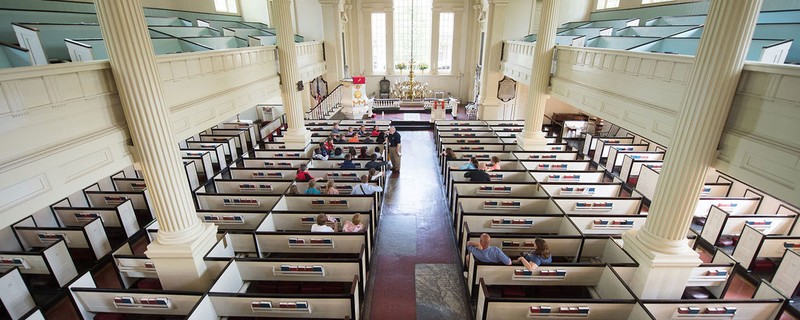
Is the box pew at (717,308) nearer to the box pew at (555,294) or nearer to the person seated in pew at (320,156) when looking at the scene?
the box pew at (555,294)

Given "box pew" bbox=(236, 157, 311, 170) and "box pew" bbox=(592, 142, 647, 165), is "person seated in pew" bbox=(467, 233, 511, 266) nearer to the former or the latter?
"box pew" bbox=(236, 157, 311, 170)

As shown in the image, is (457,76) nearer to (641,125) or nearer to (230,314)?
(641,125)

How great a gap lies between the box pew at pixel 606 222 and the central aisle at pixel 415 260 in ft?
7.70

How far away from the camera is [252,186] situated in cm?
822

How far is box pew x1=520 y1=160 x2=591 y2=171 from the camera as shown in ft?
30.1

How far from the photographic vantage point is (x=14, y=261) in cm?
577

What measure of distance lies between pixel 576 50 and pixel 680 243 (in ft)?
17.5

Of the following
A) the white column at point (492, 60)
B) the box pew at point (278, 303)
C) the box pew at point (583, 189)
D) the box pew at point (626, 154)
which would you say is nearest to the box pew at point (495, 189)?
the box pew at point (583, 189)

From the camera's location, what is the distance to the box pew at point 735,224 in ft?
22.1

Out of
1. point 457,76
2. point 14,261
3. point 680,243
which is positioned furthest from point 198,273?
point 457,76

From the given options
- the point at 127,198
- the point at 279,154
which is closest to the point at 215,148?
the point at 279,154

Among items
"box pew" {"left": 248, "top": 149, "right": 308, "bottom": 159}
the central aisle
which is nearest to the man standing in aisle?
the central aisle

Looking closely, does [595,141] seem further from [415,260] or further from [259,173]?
[259,173]

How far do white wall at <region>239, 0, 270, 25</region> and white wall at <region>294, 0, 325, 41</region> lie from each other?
70.4 inches
